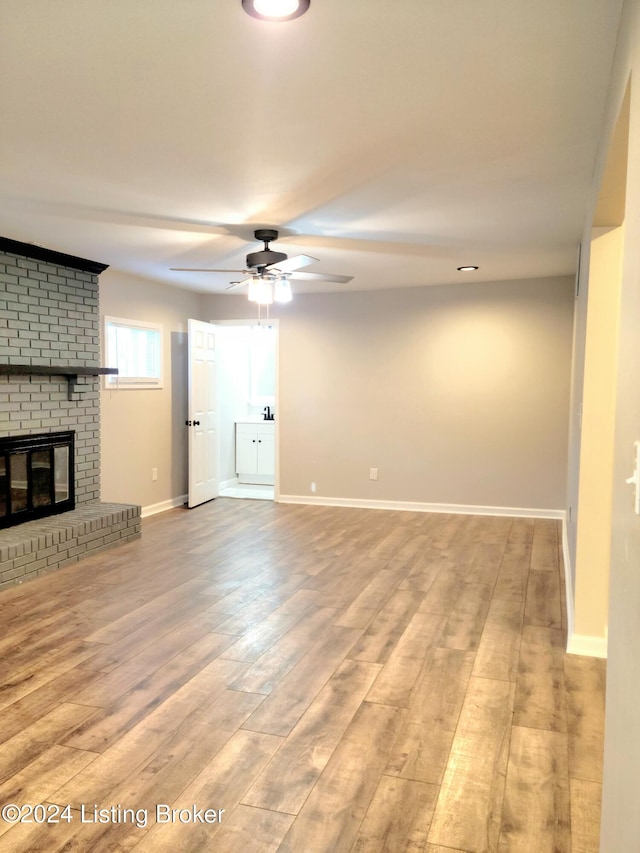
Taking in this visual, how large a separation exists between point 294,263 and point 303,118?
1.62 meters

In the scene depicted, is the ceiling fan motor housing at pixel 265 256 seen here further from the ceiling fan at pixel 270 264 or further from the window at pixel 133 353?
the window at pixel 133 353

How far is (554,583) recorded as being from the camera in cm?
432

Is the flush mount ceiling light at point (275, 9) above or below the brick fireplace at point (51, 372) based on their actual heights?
above

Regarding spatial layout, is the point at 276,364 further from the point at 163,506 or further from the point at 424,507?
the point at 424,507

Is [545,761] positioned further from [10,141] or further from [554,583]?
[10,141]

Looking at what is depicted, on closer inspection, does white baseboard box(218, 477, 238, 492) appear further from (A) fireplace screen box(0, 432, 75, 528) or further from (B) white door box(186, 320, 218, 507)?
(A) fireplace screen box(0, 432, 75, 528)

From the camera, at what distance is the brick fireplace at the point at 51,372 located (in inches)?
181

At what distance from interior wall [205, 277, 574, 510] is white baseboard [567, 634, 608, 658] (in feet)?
10.6

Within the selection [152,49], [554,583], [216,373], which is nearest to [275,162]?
[152,49]

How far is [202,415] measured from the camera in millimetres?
6984

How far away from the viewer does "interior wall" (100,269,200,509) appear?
5.85m

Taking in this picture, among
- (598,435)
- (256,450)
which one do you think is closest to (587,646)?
(598,435)

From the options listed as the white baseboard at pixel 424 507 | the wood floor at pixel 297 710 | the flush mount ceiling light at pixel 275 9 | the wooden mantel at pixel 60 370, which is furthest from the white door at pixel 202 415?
the flush mount ceiling light at pixel 275 9

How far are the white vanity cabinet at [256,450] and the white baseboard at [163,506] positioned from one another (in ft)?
4.50
